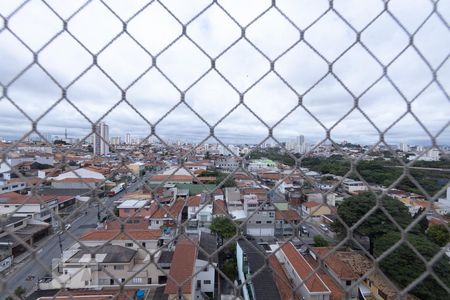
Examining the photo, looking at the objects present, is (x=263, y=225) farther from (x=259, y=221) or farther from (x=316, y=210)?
(x=316, y=210)

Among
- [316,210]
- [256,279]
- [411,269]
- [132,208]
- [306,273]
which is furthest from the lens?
[411,269]

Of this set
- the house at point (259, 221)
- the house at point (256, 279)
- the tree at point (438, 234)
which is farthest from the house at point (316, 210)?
the tree at point (438, 234)

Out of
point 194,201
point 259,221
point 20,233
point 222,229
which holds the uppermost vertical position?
point 20,233

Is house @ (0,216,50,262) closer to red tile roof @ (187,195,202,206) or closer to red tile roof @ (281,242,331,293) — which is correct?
red tile roof @ (187,195,202,206)

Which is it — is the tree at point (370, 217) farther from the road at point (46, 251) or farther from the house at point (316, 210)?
the road at point (46, 251)

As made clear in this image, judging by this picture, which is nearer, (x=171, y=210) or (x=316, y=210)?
(x=316, y=210)

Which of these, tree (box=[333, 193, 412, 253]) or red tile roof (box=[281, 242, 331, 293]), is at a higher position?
tree (box=[333, 193, 412, 253])

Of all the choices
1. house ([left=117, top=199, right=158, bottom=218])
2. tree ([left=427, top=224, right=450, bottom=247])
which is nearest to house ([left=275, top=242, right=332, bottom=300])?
house ([left=117, top=199, right=158, bottom=218])

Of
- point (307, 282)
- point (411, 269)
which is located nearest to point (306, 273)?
point (307, 282)

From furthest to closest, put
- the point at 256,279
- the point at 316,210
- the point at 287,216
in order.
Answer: the point at 256,279
the point at 287,216
the point at 316,210
